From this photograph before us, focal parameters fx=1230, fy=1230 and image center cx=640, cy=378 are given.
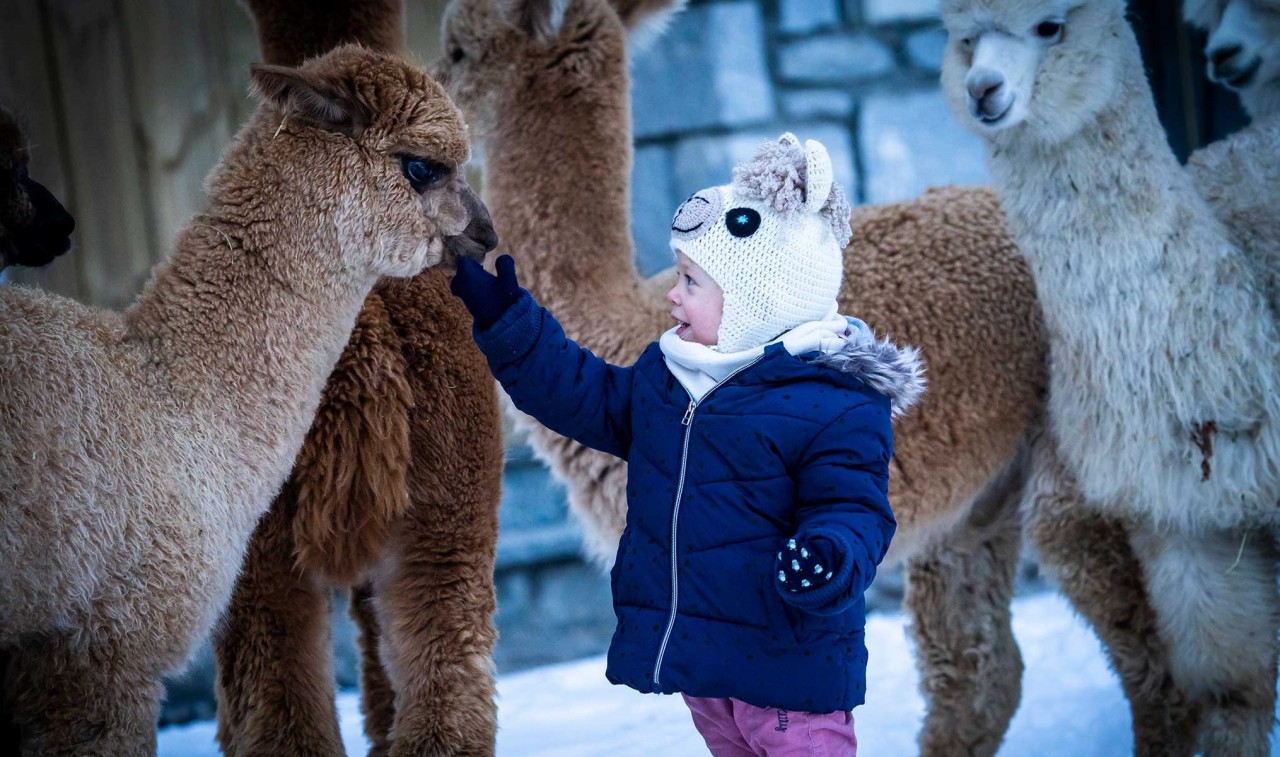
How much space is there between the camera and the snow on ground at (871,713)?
10.6 feet

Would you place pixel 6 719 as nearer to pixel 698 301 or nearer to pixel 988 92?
pixel 698 301

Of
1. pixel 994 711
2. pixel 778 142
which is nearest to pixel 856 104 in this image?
pixel 994 711

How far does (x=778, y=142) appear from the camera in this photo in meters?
1.88

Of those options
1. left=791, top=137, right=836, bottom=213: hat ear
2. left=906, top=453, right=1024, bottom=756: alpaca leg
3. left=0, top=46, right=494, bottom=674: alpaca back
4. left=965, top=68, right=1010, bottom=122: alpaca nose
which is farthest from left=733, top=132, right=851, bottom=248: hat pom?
left=906, top=453, right=1024, bottom=756: alpaca leg

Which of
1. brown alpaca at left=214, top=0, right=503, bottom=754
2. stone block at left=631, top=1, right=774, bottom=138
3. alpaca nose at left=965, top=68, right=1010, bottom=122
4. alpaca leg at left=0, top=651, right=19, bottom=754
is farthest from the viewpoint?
stone block at left=631, top=1, right=774, bottom=138

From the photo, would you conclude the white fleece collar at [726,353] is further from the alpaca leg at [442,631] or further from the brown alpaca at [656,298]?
the brown alpaca at [656,298]

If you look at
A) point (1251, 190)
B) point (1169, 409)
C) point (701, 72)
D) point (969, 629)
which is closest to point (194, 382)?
point (1169, 409)

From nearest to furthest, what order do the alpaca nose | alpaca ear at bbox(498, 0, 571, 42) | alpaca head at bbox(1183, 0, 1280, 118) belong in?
the alpaca nose
alpaca ear at bbox(498, 0, 571, 42)
alpaca head at bbox(1183, 0, 1280, 118)

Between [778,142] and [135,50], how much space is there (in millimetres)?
2230

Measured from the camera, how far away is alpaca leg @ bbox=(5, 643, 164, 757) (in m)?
1.59

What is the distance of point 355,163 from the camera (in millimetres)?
1789

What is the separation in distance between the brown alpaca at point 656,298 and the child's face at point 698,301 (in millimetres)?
712

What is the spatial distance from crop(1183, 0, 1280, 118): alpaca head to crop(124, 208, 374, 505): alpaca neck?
2.34 m

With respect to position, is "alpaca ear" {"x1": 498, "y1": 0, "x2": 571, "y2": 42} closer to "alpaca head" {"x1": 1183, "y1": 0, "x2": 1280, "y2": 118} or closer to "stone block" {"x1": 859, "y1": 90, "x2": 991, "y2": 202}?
"alpaca head" {"x1": 1183, "y1": 0, "x2": 1280, "y2": 118}
